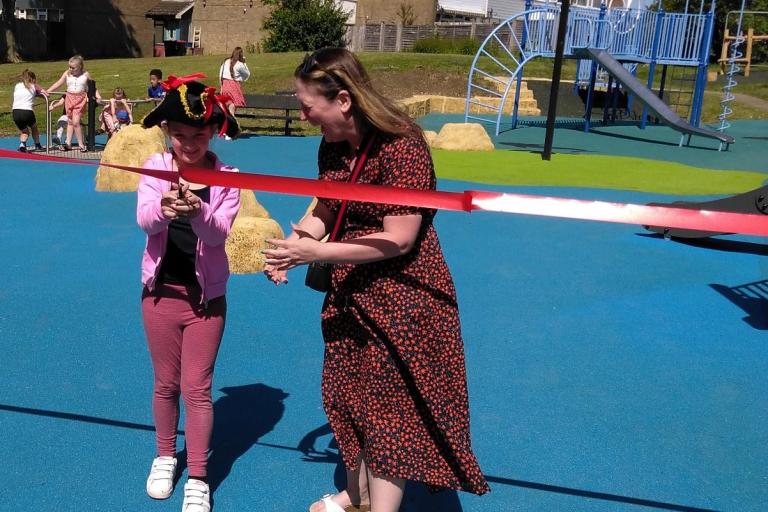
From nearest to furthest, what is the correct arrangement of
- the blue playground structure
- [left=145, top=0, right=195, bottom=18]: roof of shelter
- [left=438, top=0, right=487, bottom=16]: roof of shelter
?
the blue playground structure < [left=438, top=0, right=487, bottom=16]: roof of shelter < [left=145, top=0, right=195, bottom=18]: roof of shelter

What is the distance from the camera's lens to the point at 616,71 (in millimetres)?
19547

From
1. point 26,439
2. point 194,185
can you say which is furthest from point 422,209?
→ point 26,439

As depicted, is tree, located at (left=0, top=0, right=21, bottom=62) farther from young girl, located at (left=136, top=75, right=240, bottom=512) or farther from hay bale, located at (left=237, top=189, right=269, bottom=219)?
young girl, located at (left=136, top=75, right=240, bottom=512)

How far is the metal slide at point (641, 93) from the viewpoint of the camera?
18.4 m

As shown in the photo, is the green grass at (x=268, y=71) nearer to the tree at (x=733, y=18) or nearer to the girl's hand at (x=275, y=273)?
the tree at (x=733, y=18)

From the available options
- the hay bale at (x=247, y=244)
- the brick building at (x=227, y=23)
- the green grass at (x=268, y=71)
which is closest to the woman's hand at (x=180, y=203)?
the hay bale at (x=247, y=244)

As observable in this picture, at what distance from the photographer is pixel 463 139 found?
625 inches

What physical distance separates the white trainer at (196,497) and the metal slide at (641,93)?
1711 centimetres

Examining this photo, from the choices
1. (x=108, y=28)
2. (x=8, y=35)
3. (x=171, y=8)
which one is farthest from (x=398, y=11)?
(x=8, y=35)

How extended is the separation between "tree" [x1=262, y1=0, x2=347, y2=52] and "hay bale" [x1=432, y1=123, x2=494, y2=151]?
69.2ft

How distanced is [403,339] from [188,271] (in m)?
0.96

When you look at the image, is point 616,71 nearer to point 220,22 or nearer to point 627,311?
point 627,311

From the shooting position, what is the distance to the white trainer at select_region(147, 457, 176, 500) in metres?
3.23

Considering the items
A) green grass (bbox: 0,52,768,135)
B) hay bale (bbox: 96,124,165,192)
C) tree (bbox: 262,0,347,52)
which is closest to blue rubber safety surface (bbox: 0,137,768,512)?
hay bale (bbox: 96,124,165,192)
